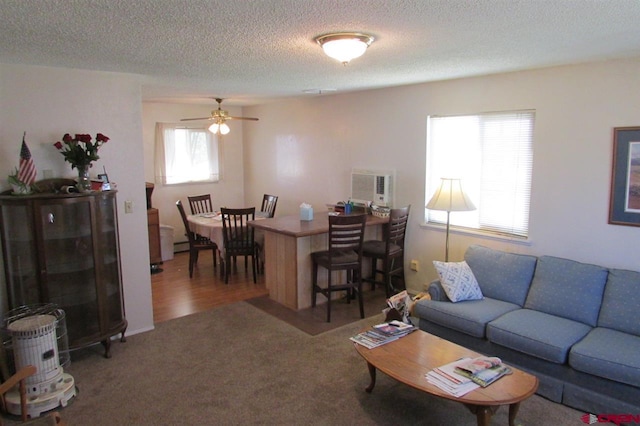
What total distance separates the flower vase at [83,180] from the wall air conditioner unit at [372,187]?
3163 millimetres

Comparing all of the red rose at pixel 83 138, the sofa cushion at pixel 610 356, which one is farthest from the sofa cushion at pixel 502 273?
the red rose at pixel 83 138

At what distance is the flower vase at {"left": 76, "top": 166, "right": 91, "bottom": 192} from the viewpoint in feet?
11.4

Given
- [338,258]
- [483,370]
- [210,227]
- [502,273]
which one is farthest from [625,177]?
[210,227]

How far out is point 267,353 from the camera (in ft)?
12.2

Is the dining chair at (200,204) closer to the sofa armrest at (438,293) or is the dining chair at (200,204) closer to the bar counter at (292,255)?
the bar counter at (292,255)

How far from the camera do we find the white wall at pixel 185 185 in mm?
7035

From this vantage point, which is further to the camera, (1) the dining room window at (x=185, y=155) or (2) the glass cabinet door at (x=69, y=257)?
(1) the dining room window at (x=185, y=155)

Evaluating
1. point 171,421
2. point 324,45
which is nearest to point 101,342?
point 171,421

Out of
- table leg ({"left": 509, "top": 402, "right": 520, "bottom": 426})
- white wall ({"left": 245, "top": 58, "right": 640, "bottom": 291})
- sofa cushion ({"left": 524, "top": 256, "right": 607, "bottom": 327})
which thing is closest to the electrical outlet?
white wall ({"left": 245, "top": 58, "right": 640, "bottom": 291})

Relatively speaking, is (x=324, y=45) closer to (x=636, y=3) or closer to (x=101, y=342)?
(x=636, y=3)

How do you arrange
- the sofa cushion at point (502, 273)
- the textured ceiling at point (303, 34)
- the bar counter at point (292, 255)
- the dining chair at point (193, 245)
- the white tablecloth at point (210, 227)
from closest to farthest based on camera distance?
the textured ceiling at point (303, 34) → the sofa cushion at point (502, 273) → the bar counter at point (292, 255) → the white tablecloth at point (210, 227) → the dining chair at point (193, 245)

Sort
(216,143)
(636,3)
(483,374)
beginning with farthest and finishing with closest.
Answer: (216,143) < (483,374) < (636,3)

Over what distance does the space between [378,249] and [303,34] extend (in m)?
2.80

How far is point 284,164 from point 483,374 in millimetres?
5087
